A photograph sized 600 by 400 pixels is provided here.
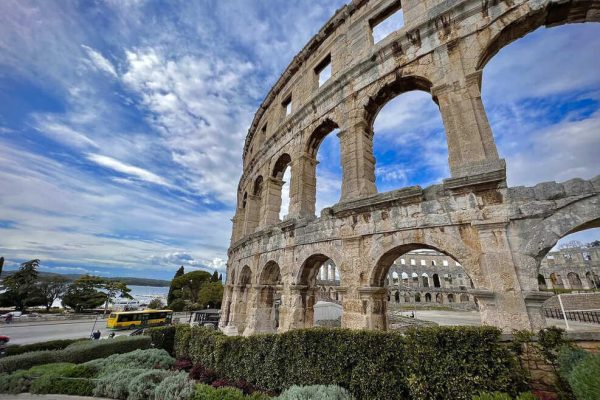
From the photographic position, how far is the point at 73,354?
9164 millimetres

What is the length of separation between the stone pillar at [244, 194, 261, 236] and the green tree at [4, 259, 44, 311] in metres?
34.3

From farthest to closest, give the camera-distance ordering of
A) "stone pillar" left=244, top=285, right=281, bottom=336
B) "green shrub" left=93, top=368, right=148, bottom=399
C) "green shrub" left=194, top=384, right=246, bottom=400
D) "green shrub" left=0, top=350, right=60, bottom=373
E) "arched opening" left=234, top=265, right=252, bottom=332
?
"arched opening" left=234, top=265, right=252, bottom=332 < "stone pillar" left=244, top=285, right=281, bottom=336 < "green shrub" left=0, top=350, right=60, bottom=373 < "green shrub" left=93, top=368, right=148, bottom=399 < "green shrub" left=194, top=384, right=246, bottom=400

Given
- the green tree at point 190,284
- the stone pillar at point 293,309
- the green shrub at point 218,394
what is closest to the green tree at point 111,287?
the green tree at point 190,284

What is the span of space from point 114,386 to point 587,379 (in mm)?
8273

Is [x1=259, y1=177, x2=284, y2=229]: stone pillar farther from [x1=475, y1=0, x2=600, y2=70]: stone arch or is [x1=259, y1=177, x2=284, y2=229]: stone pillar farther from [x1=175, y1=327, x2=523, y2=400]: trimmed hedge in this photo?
[x1=475, y1=0, x2=600, y2=70]: stone arch

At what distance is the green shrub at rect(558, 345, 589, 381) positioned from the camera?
3.07 meters

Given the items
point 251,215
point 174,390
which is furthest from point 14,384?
point 251,215

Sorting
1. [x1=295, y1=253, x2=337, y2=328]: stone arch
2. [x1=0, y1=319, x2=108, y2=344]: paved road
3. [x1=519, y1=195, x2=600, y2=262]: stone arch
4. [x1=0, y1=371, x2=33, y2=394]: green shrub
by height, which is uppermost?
[x1=519, y1=195, x2=600, y2=262]: stone arch

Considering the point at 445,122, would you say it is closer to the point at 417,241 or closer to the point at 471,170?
the point at 471,170

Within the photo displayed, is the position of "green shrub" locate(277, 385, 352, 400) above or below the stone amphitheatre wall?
below

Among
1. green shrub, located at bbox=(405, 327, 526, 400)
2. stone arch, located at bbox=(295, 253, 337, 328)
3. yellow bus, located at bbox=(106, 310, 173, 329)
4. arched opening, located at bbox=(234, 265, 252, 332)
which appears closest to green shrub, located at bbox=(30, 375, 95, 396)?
stone arch, located at bbox=(295, 253, 337, 328)

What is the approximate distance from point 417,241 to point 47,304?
44.8m

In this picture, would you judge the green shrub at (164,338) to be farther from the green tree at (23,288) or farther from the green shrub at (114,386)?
the green tree at (23,288)

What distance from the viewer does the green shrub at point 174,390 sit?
17.1 ft
